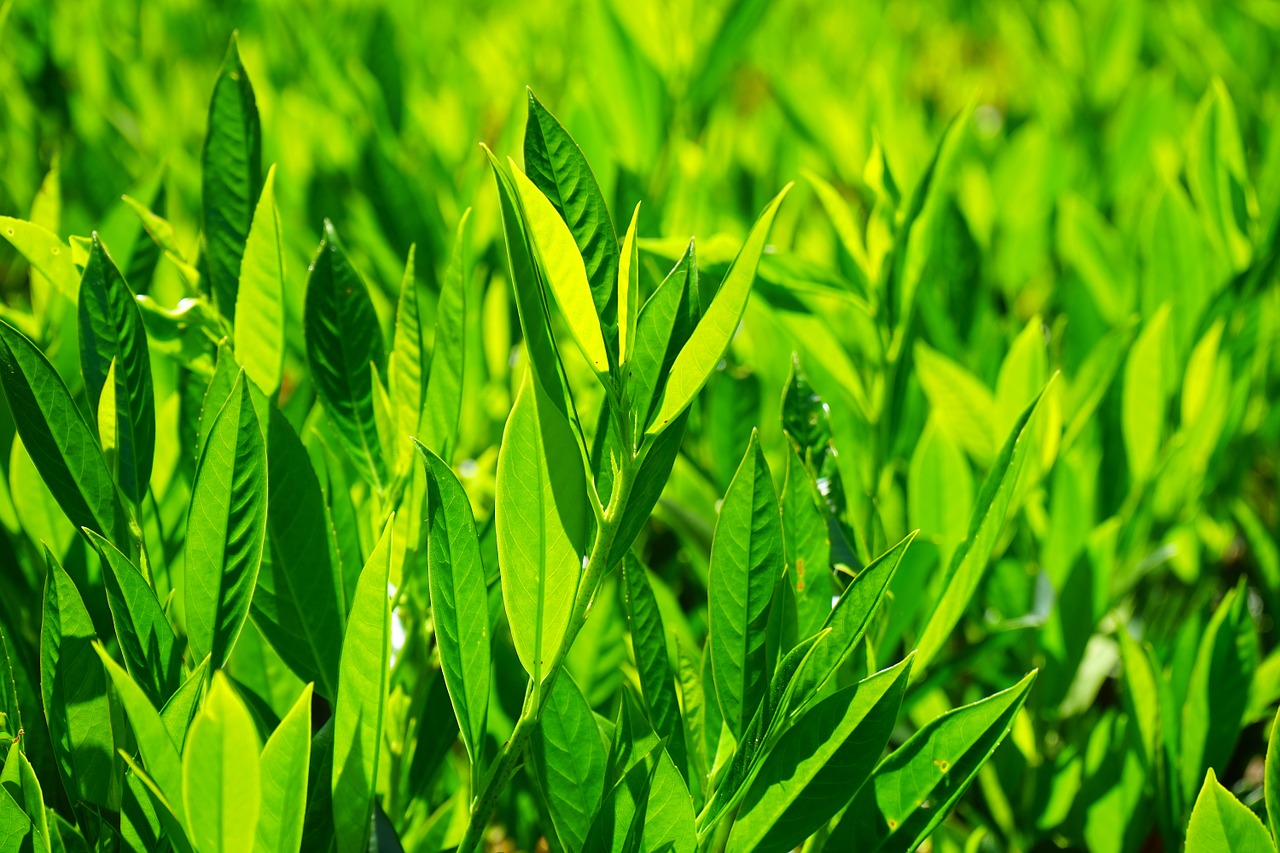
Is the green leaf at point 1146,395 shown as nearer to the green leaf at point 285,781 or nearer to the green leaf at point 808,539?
the green leaf at point 808,539

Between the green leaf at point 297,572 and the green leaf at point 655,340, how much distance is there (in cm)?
26

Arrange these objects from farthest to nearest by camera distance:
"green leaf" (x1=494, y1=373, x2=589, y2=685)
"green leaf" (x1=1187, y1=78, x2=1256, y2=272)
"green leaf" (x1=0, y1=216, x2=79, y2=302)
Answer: "green leaf" (x1=1187, y1=78, x2=1256, y2=272), "green leaf" (x1=0, y1=216, x2=79, y2=302), "green leaf" (x1=494, y1=373, x2=589, y2=685)

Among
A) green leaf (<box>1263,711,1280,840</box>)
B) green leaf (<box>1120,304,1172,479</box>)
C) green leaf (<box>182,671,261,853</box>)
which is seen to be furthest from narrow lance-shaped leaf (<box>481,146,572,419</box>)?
green leaf (<box>1120,304,1172,479</box>)

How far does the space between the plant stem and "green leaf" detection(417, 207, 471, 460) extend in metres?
0.19

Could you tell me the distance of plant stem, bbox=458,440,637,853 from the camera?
2.30 feet

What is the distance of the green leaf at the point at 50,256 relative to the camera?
877 mm

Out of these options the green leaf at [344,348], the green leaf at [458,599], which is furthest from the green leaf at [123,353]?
the green leaf at [458,599]

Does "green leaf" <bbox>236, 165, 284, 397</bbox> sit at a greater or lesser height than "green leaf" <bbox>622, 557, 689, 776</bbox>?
greater

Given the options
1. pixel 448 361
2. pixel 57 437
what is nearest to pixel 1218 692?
pixel 448 361

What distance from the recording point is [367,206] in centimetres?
165

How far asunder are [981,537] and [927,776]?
6.6 inches

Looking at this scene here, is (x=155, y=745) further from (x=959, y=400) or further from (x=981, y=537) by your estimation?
(x=959, y=400)

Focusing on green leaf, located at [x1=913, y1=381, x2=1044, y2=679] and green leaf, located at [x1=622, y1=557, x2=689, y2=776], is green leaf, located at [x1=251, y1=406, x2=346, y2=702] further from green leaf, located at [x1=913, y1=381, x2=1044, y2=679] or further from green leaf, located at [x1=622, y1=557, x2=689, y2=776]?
green leaf, located at [x1=913, y1=381, x2=1044, y2=679]

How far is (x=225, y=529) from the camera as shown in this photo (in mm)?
740
